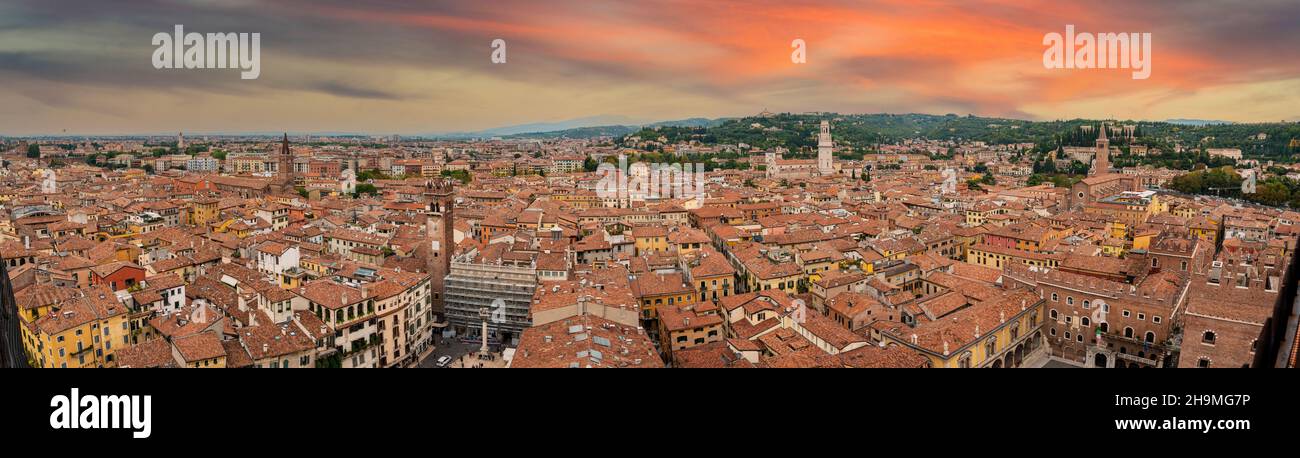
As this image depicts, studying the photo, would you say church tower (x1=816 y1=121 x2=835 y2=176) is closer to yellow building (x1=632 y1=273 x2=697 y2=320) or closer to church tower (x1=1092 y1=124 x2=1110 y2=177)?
church tower (x1=1092 y1=124 x2=1110 y2=177)

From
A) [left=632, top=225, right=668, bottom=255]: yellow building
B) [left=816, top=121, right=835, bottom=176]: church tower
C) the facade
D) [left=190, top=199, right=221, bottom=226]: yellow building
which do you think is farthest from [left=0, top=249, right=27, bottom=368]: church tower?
[left=816, top=121, right=835, bottom=176]: church tower

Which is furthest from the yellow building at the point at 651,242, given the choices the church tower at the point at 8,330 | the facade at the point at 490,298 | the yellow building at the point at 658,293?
the church tower at the point at 8,330

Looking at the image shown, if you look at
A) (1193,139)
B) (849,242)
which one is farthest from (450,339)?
(1193,139)

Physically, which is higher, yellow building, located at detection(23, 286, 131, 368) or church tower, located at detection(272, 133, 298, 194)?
church tower, located at detection(272, 133, 298, 194)

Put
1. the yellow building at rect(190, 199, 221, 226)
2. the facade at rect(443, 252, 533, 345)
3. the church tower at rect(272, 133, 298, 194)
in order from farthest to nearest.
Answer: the church tower at rect(272, 133, 298, 194)
the yellow building at rect(190, 199, 221, 226)
the facade at rect(443, 252, 533, 345)

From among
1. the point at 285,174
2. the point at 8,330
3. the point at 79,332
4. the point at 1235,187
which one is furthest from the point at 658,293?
the point at 1235,187

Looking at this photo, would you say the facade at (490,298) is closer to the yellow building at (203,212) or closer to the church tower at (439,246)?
the church tower at (439,246)
